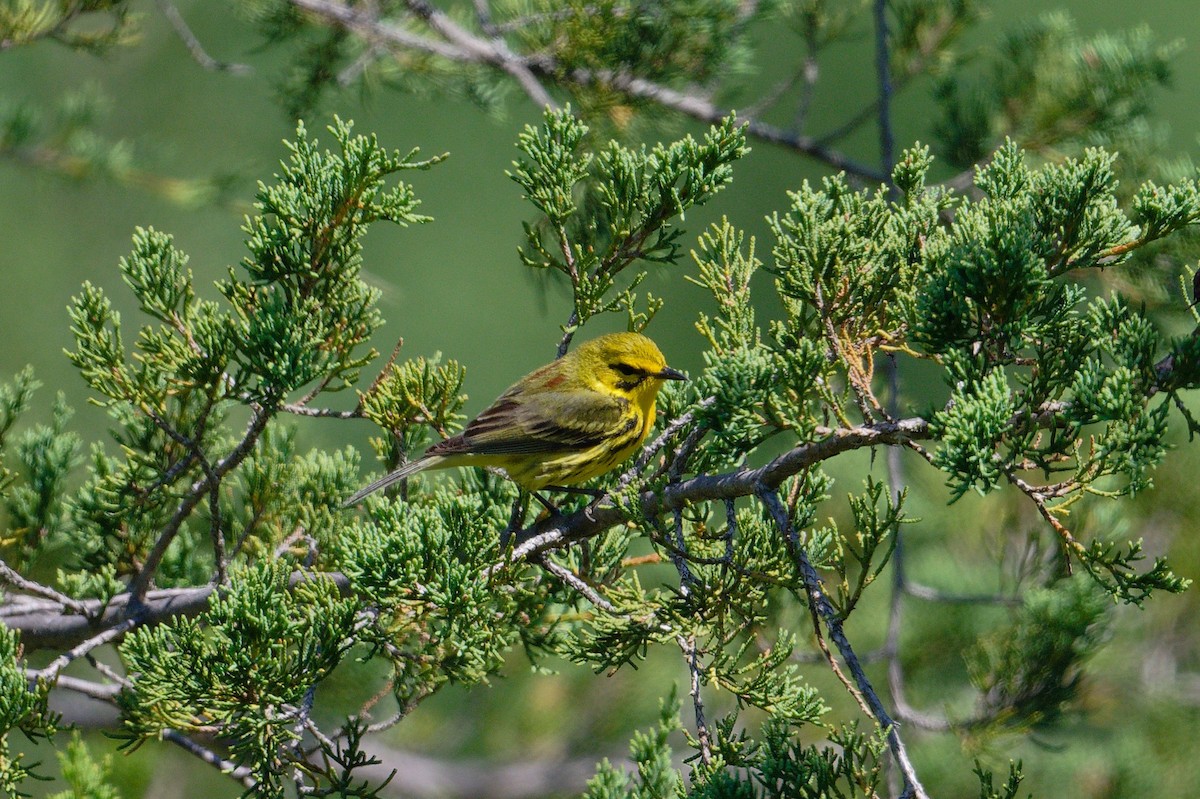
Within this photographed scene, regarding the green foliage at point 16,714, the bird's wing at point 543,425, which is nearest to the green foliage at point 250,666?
the green foliage at point 16,714

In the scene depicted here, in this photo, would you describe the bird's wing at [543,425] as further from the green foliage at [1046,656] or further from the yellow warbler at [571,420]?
the green foliage at [1046,656]

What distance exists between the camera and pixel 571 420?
304cm

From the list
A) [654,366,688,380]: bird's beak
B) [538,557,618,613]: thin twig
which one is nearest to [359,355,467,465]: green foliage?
[538,557,618,613]: thin twig

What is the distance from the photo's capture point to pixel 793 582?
1.67 meters

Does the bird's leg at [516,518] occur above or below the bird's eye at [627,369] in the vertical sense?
below

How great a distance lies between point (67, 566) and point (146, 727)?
0.85 metres

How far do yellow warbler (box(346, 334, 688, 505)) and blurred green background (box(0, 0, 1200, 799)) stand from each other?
0.32 m

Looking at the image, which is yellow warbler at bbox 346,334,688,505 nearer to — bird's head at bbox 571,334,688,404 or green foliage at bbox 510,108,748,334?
bird's head at bbox 571,334,688,404

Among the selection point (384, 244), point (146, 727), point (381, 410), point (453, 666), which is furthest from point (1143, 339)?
point (384, 244)

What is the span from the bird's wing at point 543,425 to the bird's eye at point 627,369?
83 mm

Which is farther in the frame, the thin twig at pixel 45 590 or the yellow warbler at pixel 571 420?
the yellow warbler at pixel 571 420

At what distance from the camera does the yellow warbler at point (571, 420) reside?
276 cm

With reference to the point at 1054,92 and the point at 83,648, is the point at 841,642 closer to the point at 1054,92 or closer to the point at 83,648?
the point at 83,648

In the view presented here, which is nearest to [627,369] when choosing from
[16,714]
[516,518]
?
[516,518]
